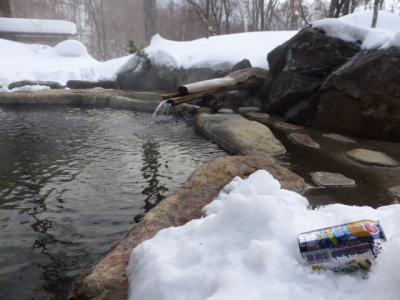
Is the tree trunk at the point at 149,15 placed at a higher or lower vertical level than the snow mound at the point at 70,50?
higher

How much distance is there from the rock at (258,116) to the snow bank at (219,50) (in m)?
2.10

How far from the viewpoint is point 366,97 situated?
512cm

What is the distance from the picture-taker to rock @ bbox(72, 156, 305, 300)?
1825 millimetres

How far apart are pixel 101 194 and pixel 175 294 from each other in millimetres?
2307

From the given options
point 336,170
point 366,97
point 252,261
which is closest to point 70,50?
Result: point 366,97

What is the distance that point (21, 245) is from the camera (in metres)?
2.66

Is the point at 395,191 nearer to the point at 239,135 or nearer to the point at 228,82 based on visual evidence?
the point at 239,135

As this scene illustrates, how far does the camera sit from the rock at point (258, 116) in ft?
21.2

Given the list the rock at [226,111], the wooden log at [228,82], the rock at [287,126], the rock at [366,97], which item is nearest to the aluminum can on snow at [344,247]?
the rock at [366,97]

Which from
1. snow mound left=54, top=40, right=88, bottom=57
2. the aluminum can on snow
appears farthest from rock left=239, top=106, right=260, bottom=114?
snow mound left=54, top=40, right=88, bottom=57

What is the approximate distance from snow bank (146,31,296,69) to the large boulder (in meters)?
1.94

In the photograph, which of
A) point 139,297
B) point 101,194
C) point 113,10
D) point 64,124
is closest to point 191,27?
point 113,10

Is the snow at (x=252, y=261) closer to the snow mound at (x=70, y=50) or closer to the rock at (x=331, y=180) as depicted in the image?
the rock at (x=331, y=180)

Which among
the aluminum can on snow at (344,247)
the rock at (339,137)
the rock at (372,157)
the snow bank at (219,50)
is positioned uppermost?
the snow bank at (219,50)
